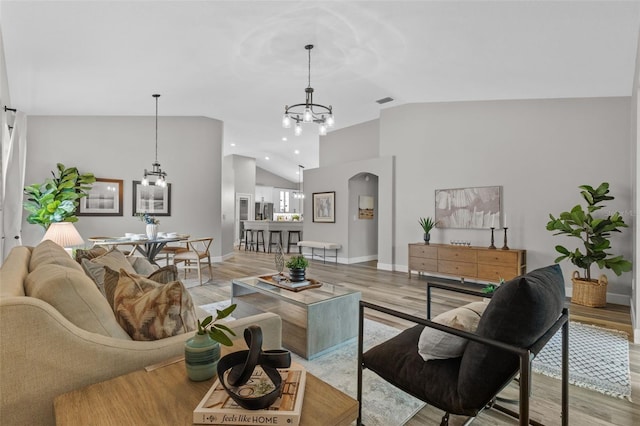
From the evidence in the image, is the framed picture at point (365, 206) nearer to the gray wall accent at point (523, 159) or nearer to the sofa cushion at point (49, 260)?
the gray wall accent at point (523, 159)

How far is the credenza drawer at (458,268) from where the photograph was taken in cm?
510

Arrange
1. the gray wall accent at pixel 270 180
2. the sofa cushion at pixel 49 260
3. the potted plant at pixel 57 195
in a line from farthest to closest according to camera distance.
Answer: the gray wall accent at pixel 270 180 → the potted plant at pixel 57 195 → the sofa cushion at pixel 49 260

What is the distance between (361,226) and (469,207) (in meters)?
2.89

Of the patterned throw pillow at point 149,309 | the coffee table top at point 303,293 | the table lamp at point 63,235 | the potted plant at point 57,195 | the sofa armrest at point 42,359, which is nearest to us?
the sofa armrest at point 42,359

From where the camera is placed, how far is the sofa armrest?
102 cm

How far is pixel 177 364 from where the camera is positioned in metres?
1.23

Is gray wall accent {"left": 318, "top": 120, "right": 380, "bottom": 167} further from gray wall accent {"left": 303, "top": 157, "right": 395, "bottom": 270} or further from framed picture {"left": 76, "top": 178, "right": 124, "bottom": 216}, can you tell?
framed picture {"left": 76, "top": 178, "right": 124, "bottom": 216}

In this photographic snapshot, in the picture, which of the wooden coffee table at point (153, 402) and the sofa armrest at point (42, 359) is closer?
the wooden coffee table at point (153, 402)

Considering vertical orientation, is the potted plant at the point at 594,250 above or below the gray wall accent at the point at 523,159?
below

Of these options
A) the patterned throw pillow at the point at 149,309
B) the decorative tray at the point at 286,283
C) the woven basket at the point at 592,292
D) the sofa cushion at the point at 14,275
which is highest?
the sofa cushion at the point at 14,275

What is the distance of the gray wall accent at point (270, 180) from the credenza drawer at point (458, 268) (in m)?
9.97

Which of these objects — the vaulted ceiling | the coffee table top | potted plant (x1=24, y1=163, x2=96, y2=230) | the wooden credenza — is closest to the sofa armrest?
the coffee table top

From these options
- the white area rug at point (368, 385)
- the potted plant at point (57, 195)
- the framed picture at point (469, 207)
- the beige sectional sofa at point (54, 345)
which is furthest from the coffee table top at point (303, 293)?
the potted plant at point (57, 195)

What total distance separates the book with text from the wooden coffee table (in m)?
0.04
